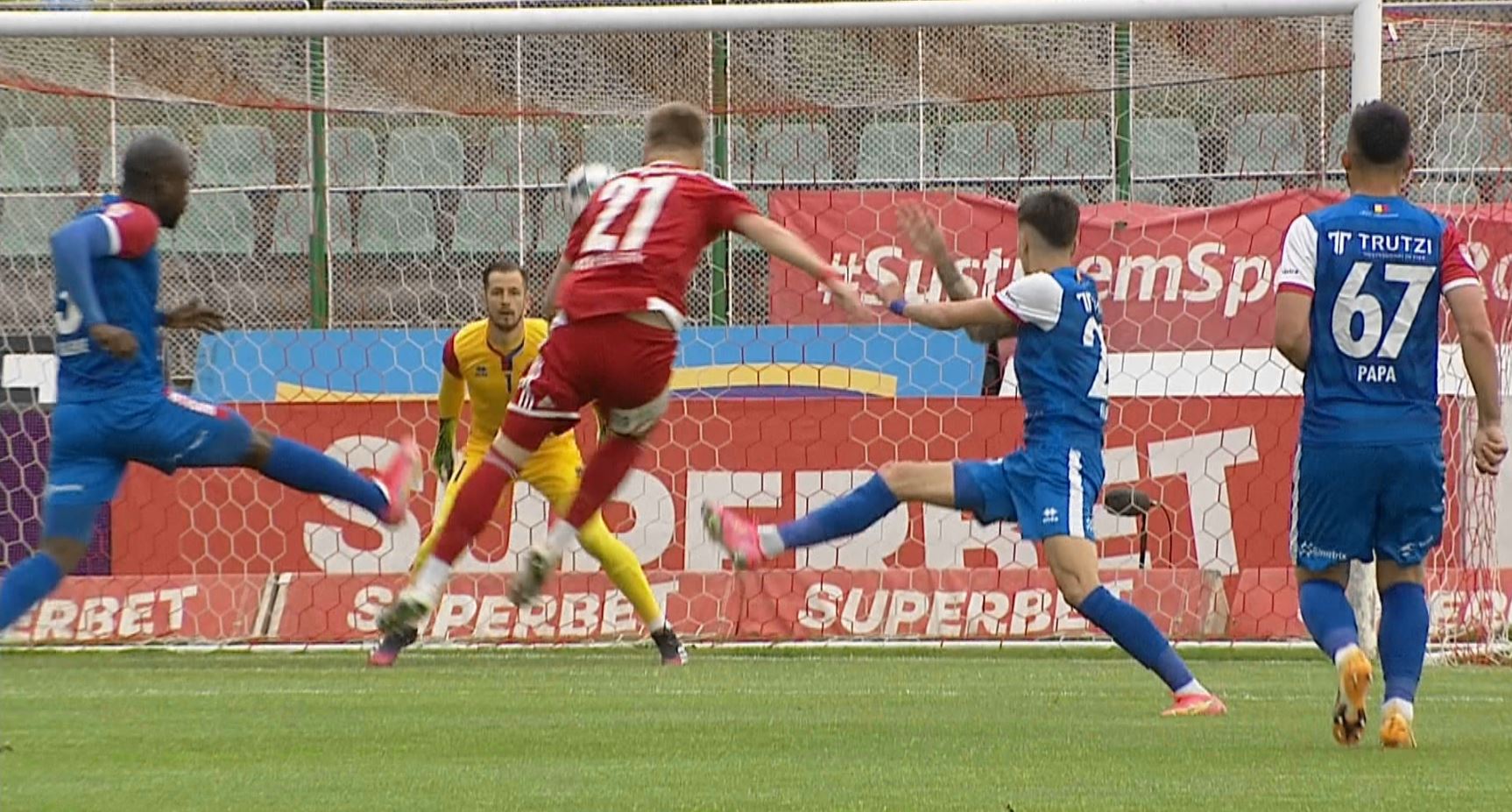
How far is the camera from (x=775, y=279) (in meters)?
14.5

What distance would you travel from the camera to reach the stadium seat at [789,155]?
14.4m

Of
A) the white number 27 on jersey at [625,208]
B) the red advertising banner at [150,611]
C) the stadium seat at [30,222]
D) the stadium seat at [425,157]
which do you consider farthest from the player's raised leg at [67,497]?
the stadium seat at [30,222]

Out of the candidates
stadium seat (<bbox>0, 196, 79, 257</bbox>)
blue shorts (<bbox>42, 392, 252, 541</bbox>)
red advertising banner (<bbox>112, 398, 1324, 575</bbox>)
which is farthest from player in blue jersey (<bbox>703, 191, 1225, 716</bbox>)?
stadium seat (<bbox>0, 196, 79, 257</bbox>)

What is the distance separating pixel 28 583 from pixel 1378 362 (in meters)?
4.85

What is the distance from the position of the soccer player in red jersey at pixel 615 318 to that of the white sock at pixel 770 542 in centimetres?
76

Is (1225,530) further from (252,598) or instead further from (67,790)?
(67,790)

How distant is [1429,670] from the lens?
11992mm

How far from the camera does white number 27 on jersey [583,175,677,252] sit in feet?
27.1

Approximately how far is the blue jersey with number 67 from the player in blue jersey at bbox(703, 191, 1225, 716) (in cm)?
112

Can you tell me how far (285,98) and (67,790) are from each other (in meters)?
8.12

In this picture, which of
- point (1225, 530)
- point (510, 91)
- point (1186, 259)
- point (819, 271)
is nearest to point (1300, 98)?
point (1186, 259)

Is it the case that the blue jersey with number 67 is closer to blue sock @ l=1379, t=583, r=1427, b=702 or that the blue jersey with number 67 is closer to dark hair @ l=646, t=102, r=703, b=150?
blue sock @ l=1379, t=583, r=1427, b=702

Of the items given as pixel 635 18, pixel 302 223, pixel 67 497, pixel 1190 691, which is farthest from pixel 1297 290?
pixel 302 223

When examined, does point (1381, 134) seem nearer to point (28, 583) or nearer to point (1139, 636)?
point (1139, 636)
